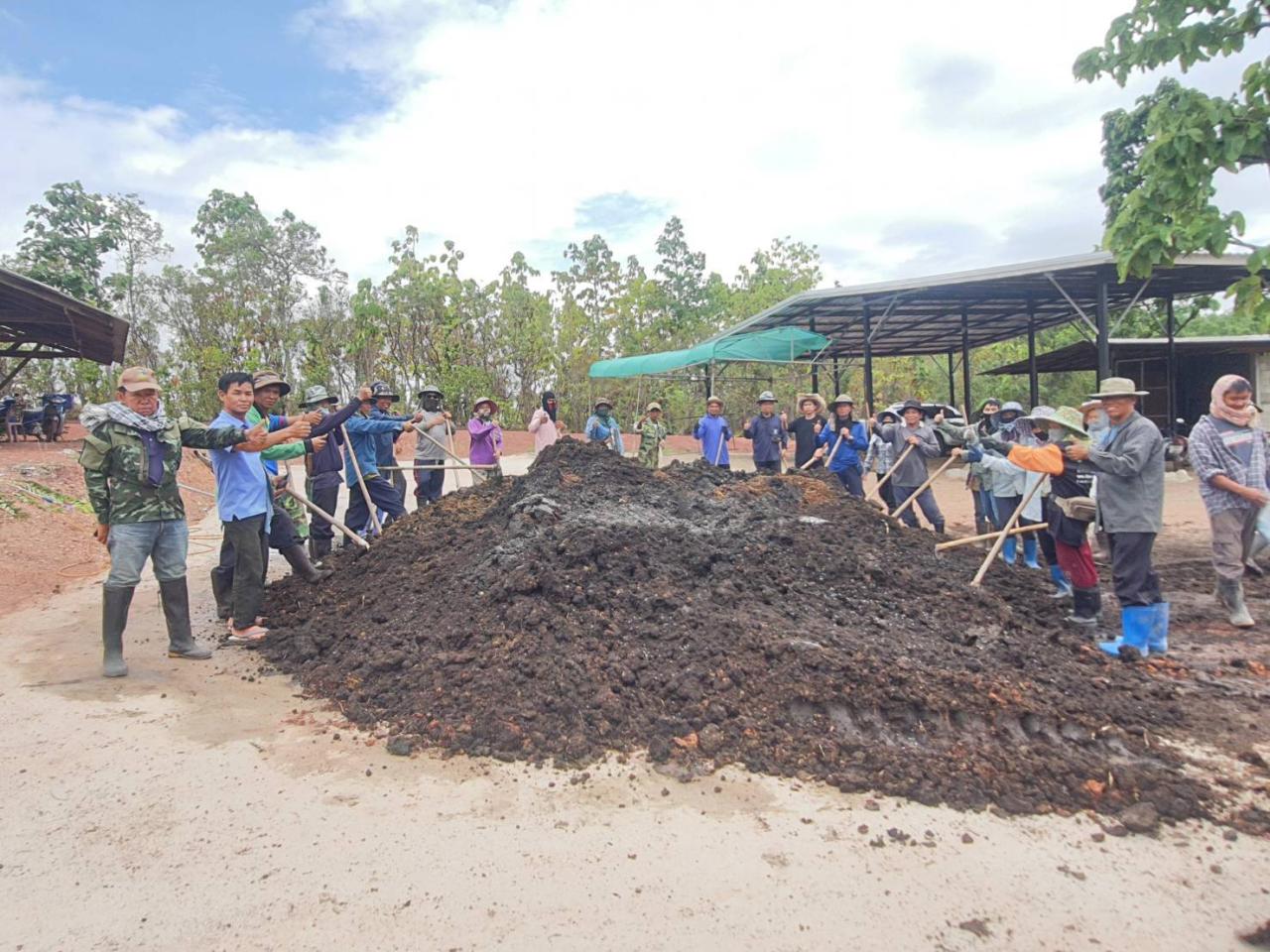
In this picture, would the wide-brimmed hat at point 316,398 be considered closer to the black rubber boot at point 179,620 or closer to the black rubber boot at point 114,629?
the black rubber boot at point 179,620

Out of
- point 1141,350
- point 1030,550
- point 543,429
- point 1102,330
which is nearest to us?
point 1030,550

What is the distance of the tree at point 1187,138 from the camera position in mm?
4469

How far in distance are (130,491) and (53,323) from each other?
854cm

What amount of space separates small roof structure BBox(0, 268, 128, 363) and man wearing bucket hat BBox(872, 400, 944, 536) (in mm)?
9040

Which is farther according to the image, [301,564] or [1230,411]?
[301,564]

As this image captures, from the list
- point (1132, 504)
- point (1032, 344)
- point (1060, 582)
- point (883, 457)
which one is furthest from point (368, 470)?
point (1032, 344)

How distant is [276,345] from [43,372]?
5.71 meters

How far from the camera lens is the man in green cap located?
13.4 ft

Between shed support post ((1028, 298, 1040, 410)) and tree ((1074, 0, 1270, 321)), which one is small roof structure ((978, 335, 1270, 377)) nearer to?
shed support post ((1028, 298, 1040, 410))

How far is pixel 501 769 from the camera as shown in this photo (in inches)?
122

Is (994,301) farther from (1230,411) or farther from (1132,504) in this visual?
(1132,504)

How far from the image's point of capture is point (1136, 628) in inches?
165

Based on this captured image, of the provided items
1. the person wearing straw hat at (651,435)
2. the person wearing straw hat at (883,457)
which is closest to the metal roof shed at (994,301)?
the person wearing straw hat at (651,435)

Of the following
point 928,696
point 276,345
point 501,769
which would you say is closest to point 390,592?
point 501,769
